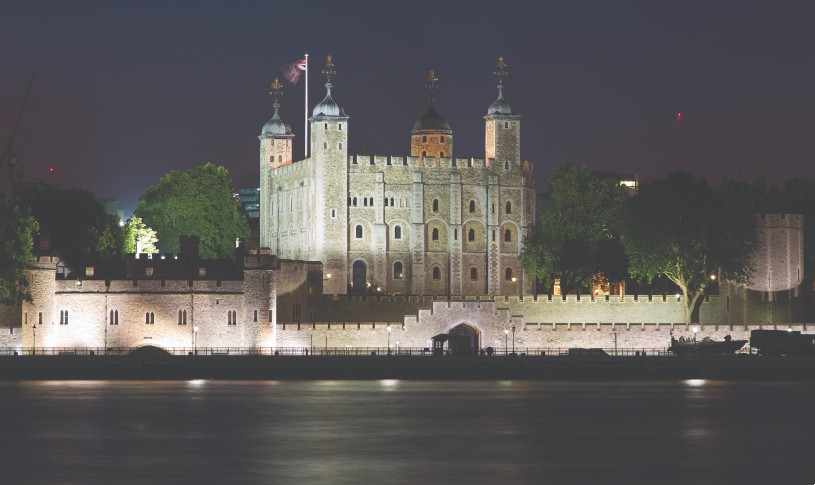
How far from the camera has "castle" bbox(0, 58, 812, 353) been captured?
10100 centimetres

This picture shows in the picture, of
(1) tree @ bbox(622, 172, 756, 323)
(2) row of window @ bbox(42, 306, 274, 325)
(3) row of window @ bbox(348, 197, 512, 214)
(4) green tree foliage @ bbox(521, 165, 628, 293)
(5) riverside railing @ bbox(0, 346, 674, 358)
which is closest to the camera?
(5) riverside railing @ bbox(0, 346, 674, 358)

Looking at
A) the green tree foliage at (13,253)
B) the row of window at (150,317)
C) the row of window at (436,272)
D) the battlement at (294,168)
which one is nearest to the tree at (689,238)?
the row of window at (436,272)

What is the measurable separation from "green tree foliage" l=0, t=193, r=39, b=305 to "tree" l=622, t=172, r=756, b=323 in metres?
33.2

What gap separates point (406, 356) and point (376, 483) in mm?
42054

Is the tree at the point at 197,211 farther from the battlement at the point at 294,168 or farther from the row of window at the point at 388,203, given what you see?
the row of window at the point at 388,203

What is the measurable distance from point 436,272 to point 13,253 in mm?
39034

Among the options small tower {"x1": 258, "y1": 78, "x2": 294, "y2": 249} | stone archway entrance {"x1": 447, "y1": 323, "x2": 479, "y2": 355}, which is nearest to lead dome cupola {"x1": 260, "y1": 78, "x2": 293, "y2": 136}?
small tower {"x1": 258, "y1": 78, "x2": 294, "y2": 249}

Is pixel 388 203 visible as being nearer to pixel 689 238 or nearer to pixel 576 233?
pixel 576 233

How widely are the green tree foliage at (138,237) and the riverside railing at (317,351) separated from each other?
26.9m

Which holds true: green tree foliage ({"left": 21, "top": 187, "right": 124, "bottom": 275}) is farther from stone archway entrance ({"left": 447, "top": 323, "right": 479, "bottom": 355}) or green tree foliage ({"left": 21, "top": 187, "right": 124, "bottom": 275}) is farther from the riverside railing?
stone archway entrance ({"left": 447, "top": 323, "right": 479, "bottom": 355})

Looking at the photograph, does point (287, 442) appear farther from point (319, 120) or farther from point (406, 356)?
point (319, 120)

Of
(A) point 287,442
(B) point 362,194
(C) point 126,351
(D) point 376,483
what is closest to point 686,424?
(A) point 287,442

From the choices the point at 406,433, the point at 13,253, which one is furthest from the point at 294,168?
the point at 406,433

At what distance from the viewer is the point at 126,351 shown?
9981 cm
